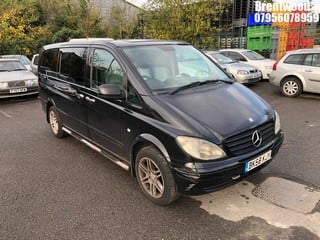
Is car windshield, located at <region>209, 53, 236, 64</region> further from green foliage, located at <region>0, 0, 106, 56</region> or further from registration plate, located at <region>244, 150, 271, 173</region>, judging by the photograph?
green foliage, located at <region>0, 0, 106, 56</region>

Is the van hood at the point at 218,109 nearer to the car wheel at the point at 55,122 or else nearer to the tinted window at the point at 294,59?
the car wheel at the point at 55,122

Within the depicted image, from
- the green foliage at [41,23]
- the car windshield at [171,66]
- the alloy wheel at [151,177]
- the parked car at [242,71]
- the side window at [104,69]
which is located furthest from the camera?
the green foliage at [41,23]

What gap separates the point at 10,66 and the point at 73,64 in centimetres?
707

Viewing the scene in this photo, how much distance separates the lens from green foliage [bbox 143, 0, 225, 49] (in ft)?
51.9

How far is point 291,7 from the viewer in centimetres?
1612

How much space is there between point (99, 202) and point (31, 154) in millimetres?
2191

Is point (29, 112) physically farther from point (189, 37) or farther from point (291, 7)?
point (291, 7)

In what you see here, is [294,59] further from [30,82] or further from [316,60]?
[30,82]

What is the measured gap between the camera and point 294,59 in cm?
908

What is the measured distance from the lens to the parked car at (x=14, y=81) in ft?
30.9

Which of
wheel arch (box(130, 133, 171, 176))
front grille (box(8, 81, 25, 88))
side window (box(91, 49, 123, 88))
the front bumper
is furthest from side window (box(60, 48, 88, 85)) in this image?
front grille (box(8, 81, 25, 88))

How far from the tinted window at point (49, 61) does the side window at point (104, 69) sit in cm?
152

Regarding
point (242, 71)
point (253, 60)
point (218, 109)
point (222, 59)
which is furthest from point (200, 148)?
point (253, 60)

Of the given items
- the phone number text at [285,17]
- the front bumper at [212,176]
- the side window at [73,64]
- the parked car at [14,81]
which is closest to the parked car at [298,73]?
the front bumper at [212,176]
